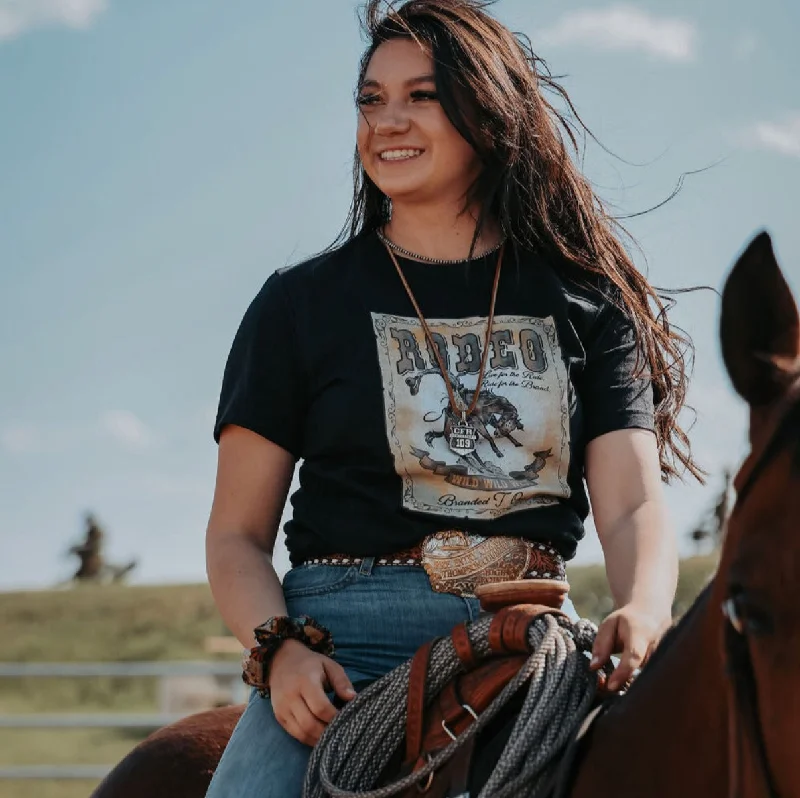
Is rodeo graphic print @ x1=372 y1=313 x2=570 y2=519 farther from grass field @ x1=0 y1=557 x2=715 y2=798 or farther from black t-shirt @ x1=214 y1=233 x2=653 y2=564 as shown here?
grass field @ x1=0 y1=557 x2=715 y2=798

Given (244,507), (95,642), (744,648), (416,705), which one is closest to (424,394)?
(244,507)

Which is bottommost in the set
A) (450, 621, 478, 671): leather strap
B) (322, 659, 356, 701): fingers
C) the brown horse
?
(322, 659, 356, 701): fingers

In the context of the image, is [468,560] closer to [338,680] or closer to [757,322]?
[338,680]

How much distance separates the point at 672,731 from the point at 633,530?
0.94m

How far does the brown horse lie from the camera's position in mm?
1718

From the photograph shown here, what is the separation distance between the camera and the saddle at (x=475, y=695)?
2.38 meters

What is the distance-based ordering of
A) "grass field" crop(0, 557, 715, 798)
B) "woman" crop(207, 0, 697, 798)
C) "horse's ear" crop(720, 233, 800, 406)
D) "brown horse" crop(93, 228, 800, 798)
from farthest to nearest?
"grass field" crop(0, 557, 715, 798), "woman" crop(207, 0, 697, 798), "horse's ear" crop(720, 233, 800, 406), "brown horse" crop(93, 228, 800, 798)

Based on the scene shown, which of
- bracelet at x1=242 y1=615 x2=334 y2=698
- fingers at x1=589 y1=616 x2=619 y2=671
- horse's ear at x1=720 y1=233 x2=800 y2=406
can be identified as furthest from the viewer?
bracelet at x1=242 y1=615 x2=334 y2=698

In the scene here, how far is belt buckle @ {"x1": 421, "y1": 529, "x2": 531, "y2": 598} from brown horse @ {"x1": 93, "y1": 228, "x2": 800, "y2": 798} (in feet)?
2.12

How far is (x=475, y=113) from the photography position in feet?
10.7

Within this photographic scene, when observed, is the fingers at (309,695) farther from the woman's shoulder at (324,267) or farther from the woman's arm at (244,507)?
the woman's shoulder at (324,267)

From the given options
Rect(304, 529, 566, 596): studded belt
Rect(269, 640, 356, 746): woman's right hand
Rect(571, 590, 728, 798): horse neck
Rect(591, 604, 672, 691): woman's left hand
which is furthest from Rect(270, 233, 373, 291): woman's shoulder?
Rect(571, 590, 728, 798): horse neck

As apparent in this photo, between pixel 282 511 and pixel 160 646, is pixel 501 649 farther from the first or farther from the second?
pixel 160 646

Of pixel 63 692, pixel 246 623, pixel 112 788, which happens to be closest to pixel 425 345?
pixel 246 623
